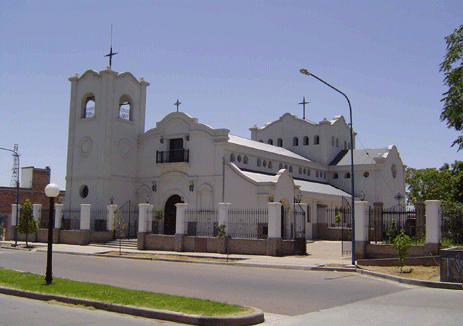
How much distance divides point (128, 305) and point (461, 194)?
42.8 meters

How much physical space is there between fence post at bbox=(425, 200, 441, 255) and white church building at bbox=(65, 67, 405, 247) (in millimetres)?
12334

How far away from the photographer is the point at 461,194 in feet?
153

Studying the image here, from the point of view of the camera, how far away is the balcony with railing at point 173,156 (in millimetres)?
36875

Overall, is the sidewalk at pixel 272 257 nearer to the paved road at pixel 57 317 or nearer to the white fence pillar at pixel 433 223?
the white fence pillar at pixel 433 223

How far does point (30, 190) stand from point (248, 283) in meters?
47.9

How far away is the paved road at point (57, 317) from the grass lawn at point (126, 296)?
0.52 m

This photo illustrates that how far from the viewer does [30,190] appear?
2275 inches

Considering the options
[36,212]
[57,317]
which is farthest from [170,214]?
[57,317]

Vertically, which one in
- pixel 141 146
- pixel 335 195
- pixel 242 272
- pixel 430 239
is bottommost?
pixel 242 272

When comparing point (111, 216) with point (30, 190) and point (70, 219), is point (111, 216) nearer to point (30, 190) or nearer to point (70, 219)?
point (70, 219)

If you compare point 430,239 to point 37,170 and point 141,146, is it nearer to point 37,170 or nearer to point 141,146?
point 141,146

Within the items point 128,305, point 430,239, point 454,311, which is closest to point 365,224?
point 430,239

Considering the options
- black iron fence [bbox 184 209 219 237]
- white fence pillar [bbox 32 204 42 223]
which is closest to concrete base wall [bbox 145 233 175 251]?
black iron fence [bbox 184 209 219 237]

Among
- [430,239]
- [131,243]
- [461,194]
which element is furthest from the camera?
[461,194]
